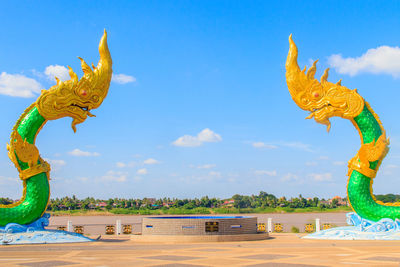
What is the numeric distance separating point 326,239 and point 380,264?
7647 mm

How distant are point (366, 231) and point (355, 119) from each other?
177 inches

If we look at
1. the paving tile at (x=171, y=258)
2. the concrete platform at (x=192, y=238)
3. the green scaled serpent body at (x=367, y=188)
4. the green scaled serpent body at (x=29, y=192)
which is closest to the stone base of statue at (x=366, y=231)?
the green scaled serpent body at (x=367, y=188)

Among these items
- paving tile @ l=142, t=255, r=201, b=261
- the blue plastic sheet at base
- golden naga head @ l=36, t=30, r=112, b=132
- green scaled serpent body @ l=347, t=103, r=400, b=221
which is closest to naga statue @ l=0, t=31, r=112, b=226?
golden naga head @ l=36, t=30, r=112, b=132

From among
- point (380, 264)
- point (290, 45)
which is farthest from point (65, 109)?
point (380, 264)

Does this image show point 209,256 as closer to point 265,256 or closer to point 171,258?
point 171,258

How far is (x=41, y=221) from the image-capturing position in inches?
698

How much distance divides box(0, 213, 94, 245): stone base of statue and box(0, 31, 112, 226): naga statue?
28 cm

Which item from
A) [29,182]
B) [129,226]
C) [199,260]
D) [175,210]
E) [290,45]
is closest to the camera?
[199,260]

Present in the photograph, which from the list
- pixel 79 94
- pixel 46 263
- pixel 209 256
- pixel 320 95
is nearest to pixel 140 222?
pixel 79 94

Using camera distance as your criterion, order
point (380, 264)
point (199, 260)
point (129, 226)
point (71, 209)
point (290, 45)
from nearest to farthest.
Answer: point (380, 264), point (199, 260), point (290, 45), point (129, 226), point (71, 209)

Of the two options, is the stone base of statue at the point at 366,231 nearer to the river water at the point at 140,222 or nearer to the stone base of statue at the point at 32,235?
the river water at the point at 140,222

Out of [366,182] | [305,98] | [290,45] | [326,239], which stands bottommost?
[326,239]

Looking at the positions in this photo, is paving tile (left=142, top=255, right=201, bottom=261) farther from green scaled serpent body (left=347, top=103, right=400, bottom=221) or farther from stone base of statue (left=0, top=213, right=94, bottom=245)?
green scaled serpent body (left=347, top=103, right=400, bottom=221)

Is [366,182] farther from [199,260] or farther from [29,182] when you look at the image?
[29,182]
